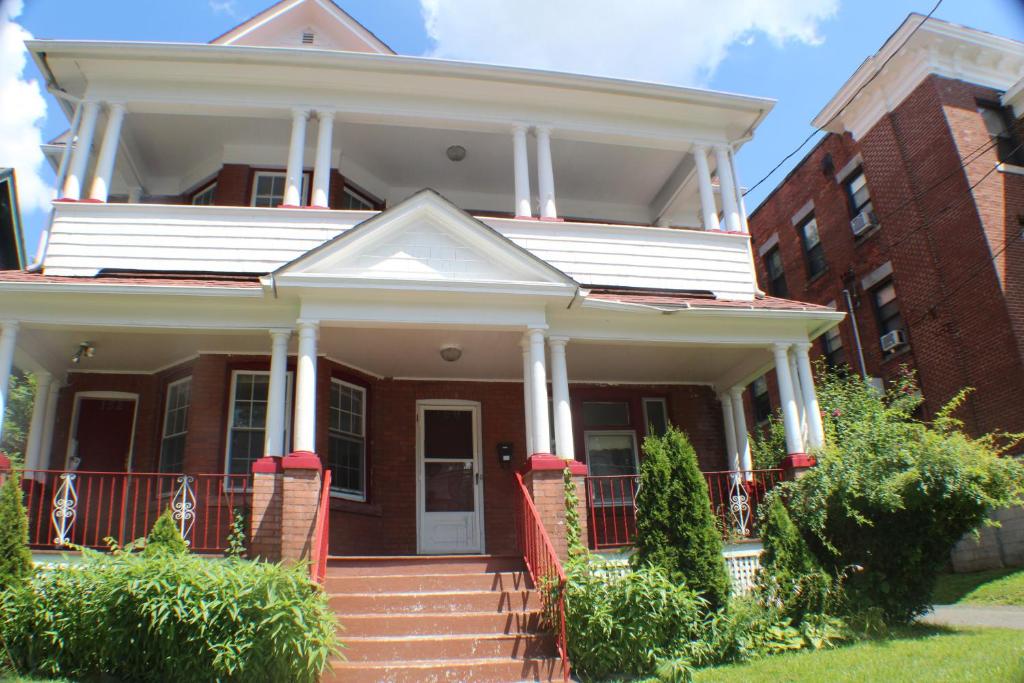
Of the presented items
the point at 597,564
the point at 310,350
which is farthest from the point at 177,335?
the point at 597,564

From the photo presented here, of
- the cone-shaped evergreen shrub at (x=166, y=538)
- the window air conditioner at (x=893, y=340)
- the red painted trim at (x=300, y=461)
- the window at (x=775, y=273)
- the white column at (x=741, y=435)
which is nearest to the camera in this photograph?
the cone-shaped evergreen shrub at (x=166, y=538)

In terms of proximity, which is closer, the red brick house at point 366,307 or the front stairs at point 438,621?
the front stairs at point 438,621

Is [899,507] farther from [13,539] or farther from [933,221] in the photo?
[933,221]

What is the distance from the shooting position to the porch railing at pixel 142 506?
9055 millimetres

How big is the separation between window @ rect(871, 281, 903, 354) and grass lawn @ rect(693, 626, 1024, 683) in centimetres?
1139

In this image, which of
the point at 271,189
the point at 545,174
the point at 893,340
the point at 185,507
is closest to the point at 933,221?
the point at 893,340

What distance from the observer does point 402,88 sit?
11398 mm

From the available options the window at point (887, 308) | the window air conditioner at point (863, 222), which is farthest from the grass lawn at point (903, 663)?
the window air conditioner at point (863, 222)

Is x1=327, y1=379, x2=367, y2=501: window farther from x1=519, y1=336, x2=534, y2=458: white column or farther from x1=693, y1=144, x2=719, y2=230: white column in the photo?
x1=693, y1=144, x2=719, y2=230: white column

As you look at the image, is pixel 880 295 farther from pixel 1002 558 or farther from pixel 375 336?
pixel 375 336

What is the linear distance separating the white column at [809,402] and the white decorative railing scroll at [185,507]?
772cm

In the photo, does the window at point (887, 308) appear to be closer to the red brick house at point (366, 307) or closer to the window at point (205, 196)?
the red brick house at point (366, 307)

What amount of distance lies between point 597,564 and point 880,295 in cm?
1385

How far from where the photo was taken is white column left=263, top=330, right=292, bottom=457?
8.99 meters
